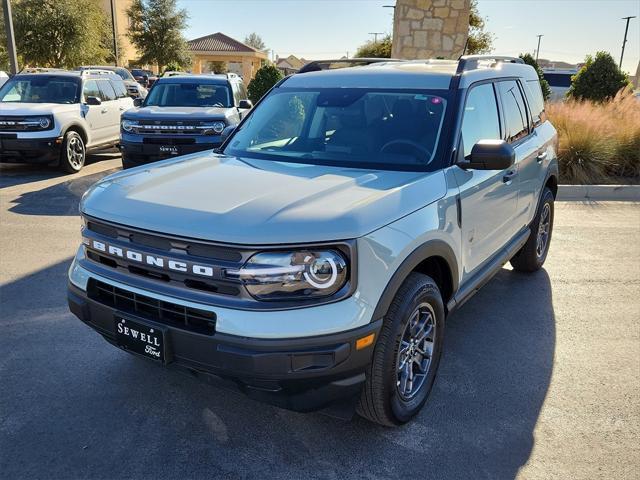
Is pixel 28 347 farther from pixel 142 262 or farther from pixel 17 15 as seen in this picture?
pixel 17 15

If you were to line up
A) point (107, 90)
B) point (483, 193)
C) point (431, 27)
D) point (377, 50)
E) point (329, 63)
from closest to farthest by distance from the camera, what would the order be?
point (483, 193) → point (329, 63) → point (107, 90) → point (431, 27) → point (377, 50)

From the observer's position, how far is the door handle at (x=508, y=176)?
403 centimetres

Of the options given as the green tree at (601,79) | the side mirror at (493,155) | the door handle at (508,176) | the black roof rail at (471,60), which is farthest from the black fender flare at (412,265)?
the green tree at (601,79)

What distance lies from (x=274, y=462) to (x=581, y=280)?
13.0 ft

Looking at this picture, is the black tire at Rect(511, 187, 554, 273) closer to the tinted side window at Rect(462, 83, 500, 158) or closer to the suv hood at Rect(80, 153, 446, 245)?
the tinted side window at Rect(462, 83, 500, 158)

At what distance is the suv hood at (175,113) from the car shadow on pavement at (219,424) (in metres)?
5.36

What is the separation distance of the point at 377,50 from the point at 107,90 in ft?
61.5

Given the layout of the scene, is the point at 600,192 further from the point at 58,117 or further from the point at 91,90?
the point at 91,90

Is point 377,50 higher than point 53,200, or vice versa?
point 377,50

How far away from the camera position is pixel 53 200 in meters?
8.27

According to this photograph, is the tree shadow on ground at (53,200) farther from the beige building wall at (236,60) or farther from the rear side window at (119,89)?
the beige building wall at (236,60)

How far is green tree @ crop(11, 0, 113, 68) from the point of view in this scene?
25234 mm

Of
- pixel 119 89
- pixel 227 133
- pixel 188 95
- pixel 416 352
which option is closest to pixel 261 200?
pixel 416 352

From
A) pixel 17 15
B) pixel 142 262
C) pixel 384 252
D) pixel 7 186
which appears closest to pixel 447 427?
pixel 384 252
